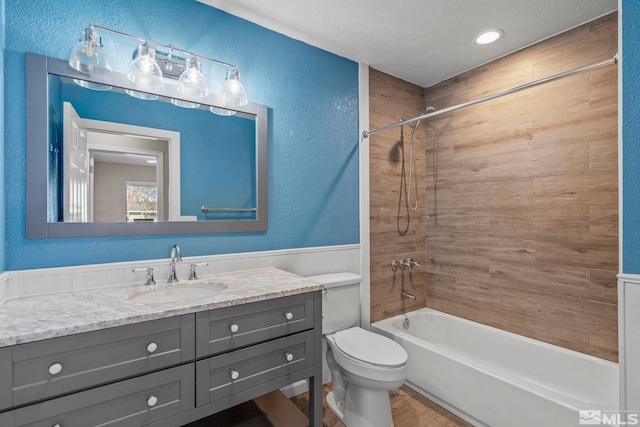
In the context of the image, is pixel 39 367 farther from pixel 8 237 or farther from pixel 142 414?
pixel 8 237

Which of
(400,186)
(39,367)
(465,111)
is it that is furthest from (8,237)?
(465,111)

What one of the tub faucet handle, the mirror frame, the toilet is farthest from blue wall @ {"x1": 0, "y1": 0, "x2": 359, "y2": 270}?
the tub faucet handle

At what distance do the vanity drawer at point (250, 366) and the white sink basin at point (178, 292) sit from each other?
12.9 inches

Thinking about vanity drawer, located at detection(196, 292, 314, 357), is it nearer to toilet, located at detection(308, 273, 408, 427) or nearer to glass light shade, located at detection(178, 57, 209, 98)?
toilet, located at detection(308, 273, 408, 427)

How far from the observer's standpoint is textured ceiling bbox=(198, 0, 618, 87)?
1793 mm

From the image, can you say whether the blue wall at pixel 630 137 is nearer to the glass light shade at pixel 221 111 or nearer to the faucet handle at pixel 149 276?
the glass light shade at pixel 221 111

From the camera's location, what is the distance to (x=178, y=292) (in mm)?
1586

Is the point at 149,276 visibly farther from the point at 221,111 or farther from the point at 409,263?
the point at 409,263

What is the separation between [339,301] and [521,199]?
1.51 m

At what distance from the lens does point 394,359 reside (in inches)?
67.5

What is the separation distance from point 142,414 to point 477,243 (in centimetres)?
243

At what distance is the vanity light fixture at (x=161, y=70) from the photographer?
1392 millimetres

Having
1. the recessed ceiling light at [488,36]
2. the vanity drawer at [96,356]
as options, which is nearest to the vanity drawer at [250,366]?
the vanity drawer at [96,356]

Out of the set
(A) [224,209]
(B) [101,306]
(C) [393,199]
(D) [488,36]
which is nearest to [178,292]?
(B) [101,306]
